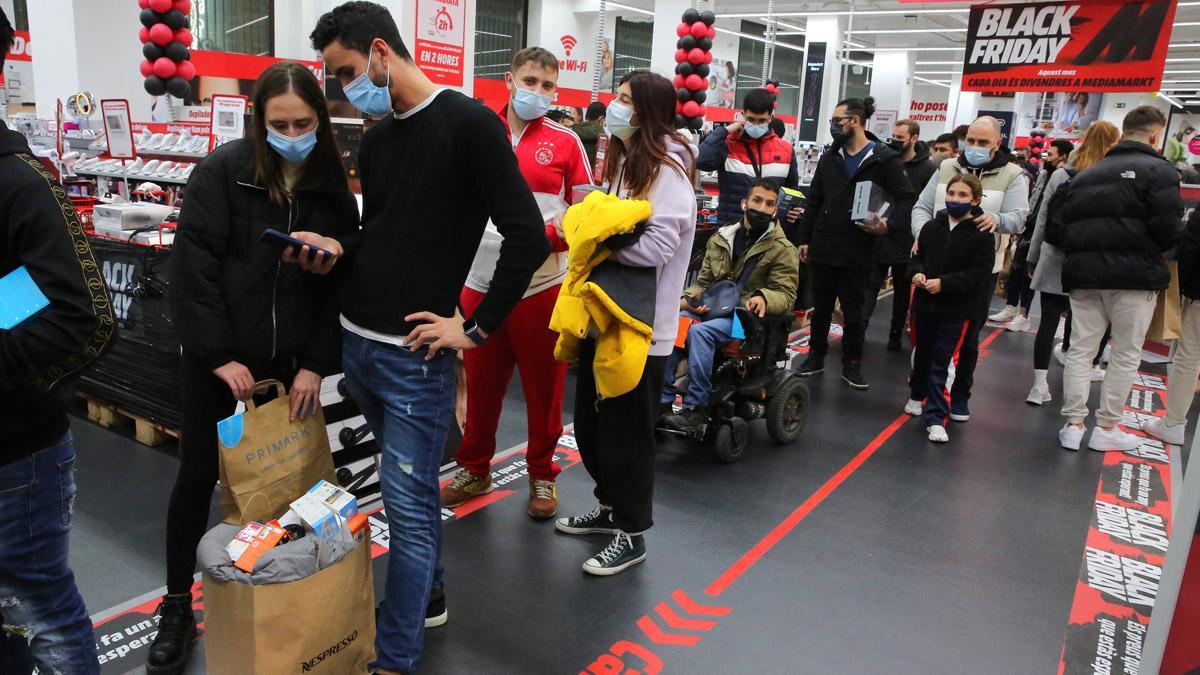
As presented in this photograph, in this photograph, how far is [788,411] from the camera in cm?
411

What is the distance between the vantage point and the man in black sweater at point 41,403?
4.40 feet

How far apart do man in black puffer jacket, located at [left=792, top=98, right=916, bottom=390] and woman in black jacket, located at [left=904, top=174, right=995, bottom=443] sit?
39 centimetres

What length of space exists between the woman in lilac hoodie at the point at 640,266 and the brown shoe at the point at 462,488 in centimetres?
59

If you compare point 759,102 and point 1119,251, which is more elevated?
point 759,102

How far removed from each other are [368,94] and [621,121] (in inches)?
38.4

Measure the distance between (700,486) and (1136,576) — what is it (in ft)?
5.47

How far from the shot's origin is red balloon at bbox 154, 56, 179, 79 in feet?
24.6

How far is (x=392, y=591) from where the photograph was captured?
1974 millimetres

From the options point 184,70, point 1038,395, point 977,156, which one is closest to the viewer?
point 977,156

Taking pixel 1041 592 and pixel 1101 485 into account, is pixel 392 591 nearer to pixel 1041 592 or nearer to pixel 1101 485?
pixel 1041 592

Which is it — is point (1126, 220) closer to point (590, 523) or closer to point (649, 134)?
point (649, 134)

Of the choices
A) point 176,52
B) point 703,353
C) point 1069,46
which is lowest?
point 703,353

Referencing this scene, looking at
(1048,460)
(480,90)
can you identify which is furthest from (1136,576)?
(480,90)

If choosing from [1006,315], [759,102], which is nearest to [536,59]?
[759,102]
